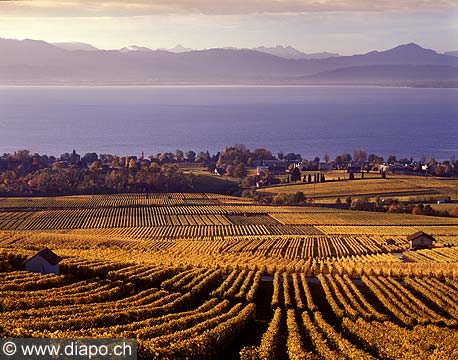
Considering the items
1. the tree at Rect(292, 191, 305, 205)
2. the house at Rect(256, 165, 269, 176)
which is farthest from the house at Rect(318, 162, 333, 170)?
the tree at Rect(292, 191, 305, 205)

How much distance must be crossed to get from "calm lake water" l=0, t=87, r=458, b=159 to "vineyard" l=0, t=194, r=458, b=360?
186ft

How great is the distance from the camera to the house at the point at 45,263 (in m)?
12.7

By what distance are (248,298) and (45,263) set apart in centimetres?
353

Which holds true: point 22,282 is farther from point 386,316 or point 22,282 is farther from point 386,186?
point 386,186

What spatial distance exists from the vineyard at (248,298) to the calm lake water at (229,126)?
5662 cm

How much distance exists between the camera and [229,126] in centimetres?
12156

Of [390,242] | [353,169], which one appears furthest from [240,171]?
[390,242]

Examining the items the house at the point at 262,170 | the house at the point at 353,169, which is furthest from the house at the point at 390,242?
the house at the point at 262,170

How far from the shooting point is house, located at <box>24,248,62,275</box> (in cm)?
1267

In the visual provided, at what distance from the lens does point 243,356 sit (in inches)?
318

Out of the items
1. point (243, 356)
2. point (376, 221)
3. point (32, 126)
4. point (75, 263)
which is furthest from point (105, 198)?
point (32, 126)

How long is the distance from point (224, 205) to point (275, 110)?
13033cm

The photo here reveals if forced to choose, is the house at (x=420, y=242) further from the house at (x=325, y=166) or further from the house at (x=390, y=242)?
the house at (x=325, y=166)

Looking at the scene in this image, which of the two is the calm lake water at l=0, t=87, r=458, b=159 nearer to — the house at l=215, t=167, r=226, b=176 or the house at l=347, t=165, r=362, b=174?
the house at l=347, t=165, r=362, b=174
